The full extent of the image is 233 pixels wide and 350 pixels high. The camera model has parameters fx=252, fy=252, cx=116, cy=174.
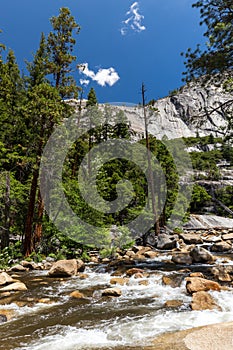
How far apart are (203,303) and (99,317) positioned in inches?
→ 90.8

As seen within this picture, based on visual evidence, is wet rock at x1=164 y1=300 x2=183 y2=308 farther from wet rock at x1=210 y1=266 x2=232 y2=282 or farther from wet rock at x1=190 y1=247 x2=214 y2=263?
wet rock at x1=190 y1=247 x2=214 y2=263

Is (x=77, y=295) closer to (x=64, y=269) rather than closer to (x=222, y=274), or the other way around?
(x=64, y=269)

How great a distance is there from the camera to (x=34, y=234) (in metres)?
14.4

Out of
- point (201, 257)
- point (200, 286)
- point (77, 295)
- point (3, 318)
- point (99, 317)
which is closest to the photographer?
point (3, 318)

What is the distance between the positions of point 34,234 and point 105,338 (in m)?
11.1

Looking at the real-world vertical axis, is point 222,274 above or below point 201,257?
above

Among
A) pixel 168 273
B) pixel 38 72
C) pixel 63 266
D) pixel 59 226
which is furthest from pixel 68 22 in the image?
pixel 168 273

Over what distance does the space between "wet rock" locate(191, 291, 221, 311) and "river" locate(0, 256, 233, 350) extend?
6.2 inches

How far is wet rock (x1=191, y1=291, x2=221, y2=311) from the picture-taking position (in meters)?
5.44

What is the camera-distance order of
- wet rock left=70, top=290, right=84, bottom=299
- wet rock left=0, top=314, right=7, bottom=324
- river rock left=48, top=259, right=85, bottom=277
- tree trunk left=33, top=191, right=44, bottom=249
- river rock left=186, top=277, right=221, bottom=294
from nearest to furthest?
wet rock left=0, top=314, right=7, bottom=324
river rock left=186, top=277, right=221, bottom=294
wet rock left=70, top=290, right=84, bottom=299
river rock left=48, top=259, right=85, bottom=277
tree trunk left=33, top=191, right=44, bottom=249

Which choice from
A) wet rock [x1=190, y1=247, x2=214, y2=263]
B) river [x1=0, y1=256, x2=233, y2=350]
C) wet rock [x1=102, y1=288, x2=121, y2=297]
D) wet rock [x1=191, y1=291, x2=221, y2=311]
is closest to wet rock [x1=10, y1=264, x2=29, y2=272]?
river [x1=0, y1=256, x2=233, y2=350]

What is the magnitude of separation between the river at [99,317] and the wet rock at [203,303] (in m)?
0.16

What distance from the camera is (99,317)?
5.39m

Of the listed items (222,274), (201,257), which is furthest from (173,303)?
(201,257)
